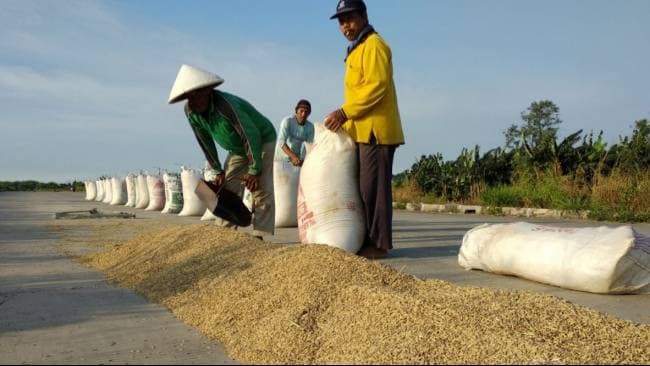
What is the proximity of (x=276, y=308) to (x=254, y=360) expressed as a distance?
1.70 feet

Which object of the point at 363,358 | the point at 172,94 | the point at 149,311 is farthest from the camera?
the point at 172,94

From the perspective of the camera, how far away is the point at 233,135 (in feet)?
16.7

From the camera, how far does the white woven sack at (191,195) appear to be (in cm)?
1115

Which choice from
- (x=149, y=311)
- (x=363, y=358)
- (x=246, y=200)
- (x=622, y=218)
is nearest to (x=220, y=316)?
(x=149, y=311)

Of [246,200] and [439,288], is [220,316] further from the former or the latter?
[246,200]

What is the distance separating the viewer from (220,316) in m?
2.52

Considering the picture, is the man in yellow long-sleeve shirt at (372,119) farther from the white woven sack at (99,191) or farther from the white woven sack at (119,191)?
the white woven sack at (99,191)

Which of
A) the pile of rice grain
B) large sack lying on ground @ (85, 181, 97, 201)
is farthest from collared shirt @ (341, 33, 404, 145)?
large sack lying on ground @ (85, 181, 97, 201)

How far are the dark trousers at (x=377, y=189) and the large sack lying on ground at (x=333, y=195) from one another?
0.24 ft

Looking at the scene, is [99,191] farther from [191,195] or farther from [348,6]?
[348,6]

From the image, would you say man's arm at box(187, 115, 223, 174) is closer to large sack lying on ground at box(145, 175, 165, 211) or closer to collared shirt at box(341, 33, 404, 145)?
collared shirt at box(341, 33, 404, 145)

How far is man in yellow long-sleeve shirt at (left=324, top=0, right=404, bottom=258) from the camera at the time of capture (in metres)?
4.21

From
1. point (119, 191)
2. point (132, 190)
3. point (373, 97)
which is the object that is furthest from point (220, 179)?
point (119, 191)

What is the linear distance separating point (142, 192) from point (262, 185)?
438 inches
